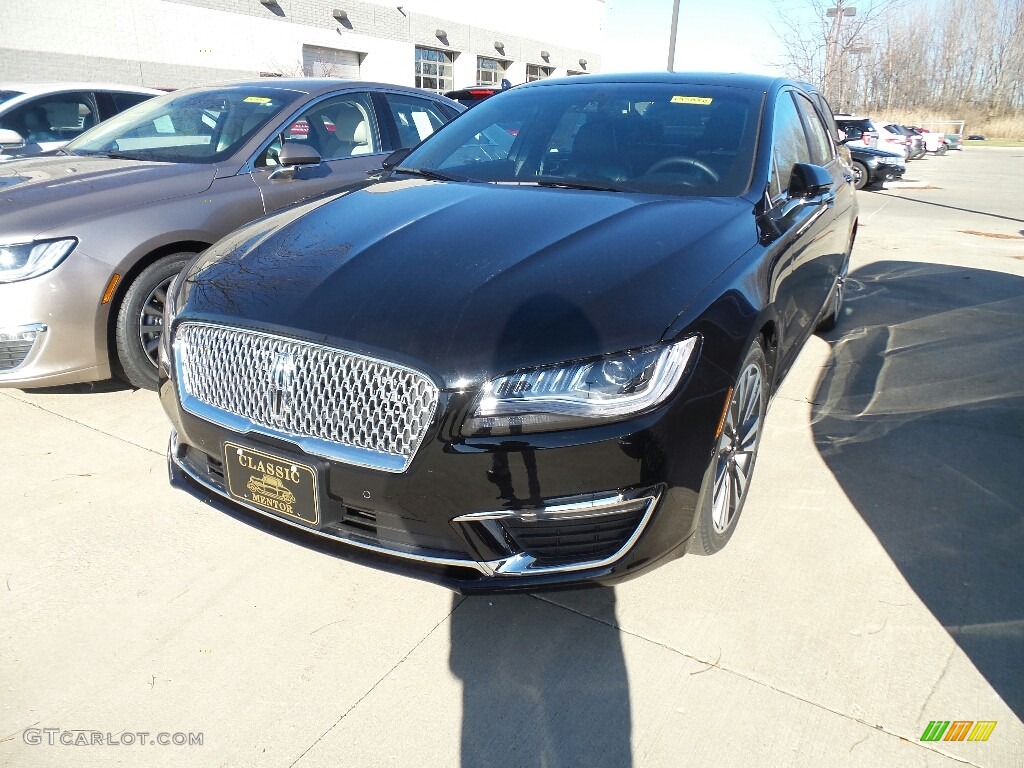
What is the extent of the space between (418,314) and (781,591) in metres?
1.54

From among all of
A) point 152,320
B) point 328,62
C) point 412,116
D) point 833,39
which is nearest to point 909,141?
point 833,39

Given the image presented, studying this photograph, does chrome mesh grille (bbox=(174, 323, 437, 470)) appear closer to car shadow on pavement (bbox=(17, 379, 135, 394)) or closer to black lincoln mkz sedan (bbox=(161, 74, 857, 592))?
black lincoln mkz sedan (bbox=(161, 74, 857, 592))

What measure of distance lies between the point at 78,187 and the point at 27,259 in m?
0.55

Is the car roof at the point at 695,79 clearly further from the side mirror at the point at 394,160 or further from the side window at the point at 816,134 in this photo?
the side mirror at the point at 394,160

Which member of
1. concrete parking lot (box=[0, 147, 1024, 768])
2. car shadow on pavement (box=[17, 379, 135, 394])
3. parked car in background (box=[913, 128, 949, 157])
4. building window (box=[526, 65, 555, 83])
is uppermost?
building window (box=[526, 65, 555, 83])

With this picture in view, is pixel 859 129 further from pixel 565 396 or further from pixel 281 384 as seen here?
pixel 281 384

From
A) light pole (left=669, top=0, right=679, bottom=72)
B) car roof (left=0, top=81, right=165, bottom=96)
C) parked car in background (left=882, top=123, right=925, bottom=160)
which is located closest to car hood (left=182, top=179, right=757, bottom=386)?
car roof (left=0, top=81, right=165, bottom=96)

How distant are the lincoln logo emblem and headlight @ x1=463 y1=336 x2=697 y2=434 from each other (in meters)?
0.54

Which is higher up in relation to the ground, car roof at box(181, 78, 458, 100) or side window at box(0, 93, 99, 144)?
car roof at box(181, 78, 458, 100)

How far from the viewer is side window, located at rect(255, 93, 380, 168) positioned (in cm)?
460

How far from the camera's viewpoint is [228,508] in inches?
95.0

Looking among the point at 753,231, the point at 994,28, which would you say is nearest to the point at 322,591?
the point at 753,231

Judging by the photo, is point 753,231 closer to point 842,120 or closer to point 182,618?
point 182,618

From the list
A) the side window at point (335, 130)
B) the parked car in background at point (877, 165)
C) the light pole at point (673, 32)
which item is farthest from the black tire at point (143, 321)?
the parked car in background at point (877, 165)
